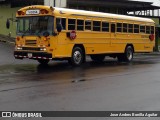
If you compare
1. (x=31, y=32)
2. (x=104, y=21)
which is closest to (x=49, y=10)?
(x=31, y=32)

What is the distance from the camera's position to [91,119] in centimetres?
801

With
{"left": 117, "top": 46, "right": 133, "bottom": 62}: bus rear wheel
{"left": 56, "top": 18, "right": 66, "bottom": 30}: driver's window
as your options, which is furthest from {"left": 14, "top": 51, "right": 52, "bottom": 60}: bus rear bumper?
{"left": 117, "top": 46, "right": 133, "bottom": 62}: bus rear wheel

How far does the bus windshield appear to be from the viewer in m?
19.2

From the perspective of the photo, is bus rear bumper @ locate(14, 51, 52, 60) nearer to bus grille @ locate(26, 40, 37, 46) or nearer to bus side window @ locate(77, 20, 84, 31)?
bus grille @ locate(26, 40, 37, 46)

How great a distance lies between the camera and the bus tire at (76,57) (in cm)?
2048

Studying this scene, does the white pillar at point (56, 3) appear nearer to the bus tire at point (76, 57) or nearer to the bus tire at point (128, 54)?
the bus tire at point (128, 54)

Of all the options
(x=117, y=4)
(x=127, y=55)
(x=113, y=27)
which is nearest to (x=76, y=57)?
(x=113, y=27)

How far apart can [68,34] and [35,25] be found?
5.41 feet

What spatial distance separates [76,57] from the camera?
20.7 metres

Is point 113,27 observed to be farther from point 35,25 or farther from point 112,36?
point 35,25

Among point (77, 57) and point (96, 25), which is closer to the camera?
point (77, 57)

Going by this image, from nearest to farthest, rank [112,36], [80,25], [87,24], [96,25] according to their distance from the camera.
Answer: [80,25] < [87,24] < [96,25] < [112,36]

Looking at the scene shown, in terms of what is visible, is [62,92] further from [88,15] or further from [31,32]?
[88,15]

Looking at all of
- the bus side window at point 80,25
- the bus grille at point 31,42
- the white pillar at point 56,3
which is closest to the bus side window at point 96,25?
the bus side window at point 80,25
